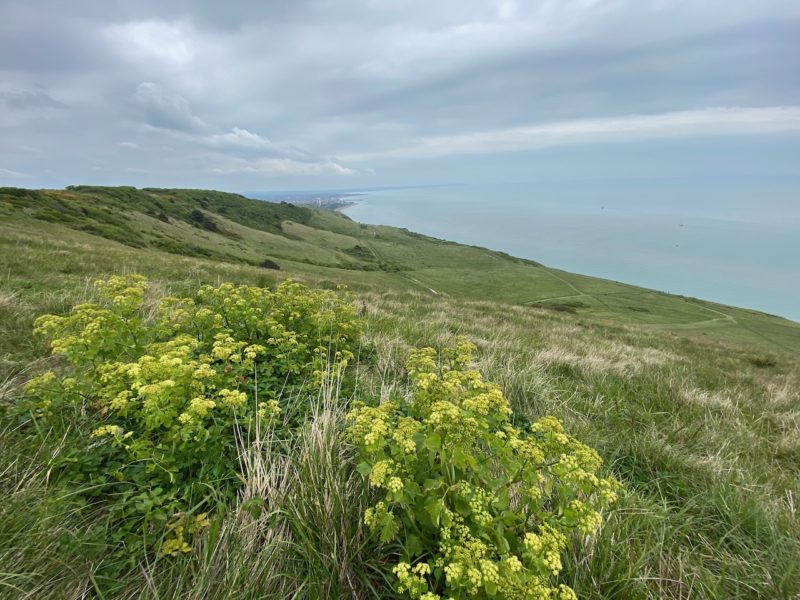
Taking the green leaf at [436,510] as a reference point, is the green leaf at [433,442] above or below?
above

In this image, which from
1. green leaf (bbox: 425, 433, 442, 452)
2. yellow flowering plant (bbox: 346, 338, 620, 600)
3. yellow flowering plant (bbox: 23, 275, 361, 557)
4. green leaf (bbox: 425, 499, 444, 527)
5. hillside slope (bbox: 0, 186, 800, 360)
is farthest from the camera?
hillside slope (bbox: 0, 186, 800, 360)

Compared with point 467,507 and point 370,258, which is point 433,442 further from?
point 370,258

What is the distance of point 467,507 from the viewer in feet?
7.51

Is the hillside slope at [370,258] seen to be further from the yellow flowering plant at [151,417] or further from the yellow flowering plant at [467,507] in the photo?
the yellow flowering plant at [467,507]

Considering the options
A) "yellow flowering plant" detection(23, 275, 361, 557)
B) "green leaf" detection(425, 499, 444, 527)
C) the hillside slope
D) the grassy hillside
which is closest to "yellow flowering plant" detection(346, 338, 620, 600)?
"green leaf" detection(425, 499, 444, 527)

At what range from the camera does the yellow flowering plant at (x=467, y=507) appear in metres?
1.94

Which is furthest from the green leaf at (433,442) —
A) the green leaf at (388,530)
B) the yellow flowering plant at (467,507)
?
the green leaf at (388,530)

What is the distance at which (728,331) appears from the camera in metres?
69.2

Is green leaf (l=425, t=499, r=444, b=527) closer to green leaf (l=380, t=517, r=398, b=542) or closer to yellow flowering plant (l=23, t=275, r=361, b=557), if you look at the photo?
green leaf (l=380, t=517, r=398, b=542)

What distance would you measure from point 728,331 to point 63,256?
3720 inches

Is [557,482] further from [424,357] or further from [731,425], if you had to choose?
[731,425]

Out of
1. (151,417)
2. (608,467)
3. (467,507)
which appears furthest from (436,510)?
(608,467)

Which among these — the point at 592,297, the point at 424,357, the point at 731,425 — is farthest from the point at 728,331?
the point at 424,357

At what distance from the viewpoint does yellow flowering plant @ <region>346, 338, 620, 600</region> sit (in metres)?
1.94
